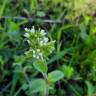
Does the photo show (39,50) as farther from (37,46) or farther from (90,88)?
(90,88)

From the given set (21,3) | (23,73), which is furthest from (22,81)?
(21,3)

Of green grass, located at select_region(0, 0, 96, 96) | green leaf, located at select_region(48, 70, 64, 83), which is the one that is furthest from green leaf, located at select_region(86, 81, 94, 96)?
green leaf, located at select_region(48, 70, 64, 83)

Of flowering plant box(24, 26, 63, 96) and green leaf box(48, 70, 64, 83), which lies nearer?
flowering plant box(24, 26, 63, 96)

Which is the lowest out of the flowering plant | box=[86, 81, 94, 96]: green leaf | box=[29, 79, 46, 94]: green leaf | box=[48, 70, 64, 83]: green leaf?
box=[86, 81, 94, 96]: green leaf

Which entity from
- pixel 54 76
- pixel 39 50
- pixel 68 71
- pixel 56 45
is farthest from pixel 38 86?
pixel 56 45

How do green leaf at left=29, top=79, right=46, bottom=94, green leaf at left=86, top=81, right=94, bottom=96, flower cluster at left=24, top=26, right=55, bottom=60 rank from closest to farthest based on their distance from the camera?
flower cluster at left=24, top=26, right=55, bottom=60, green leaf at left=29, top=79, right=46, bottom=94, green leaf at left=86, top=81, right=94, bottom=96

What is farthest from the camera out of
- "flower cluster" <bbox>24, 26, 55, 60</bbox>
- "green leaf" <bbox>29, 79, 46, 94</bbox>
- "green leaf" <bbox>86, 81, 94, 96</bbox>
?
"green leaf" <bbox>86, 81, 94, 96</bbox>

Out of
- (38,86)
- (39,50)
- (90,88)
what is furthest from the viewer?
(90,88)

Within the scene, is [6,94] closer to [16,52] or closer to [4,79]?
[4,79]

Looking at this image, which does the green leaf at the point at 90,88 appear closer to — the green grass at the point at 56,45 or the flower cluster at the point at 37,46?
the green grass at the point at 56,45

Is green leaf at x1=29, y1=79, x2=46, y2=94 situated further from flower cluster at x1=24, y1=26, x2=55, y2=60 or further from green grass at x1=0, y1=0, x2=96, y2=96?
flower cluster at x1=24, y1=26, x2=55, y2=60

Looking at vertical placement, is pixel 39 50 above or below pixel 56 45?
→ above

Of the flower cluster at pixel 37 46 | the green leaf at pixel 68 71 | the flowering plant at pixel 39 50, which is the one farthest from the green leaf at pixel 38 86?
the green leaf at pixel 68 71
